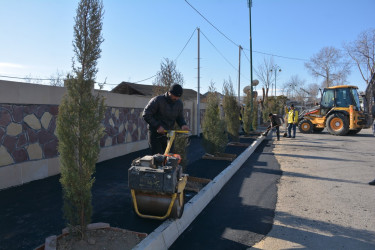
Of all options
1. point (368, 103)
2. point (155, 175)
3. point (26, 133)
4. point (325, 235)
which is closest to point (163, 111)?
point (155, 175)

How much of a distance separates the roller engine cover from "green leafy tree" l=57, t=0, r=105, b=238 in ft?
1.85

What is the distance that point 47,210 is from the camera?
4195 millimetres

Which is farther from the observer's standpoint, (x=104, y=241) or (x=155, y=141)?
(x=155, y=141)

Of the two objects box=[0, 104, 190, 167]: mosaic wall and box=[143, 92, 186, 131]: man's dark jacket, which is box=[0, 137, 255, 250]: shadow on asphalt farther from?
box=[143, 92, 186, 131]: man's dark jacket

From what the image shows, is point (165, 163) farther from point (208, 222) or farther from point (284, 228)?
point (284, 228)

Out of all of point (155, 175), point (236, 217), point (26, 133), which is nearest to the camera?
point (155, 175)

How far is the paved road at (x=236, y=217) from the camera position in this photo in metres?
3.65

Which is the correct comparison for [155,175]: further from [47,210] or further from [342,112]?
[342,112]

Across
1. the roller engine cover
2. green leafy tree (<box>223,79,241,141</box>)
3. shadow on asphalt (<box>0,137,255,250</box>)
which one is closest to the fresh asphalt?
shadow on asphalt (<box>0,137,255,250</box>)

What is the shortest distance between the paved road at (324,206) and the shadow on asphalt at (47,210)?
179 cm

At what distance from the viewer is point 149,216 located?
371cm

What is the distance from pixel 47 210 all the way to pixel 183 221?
202cm

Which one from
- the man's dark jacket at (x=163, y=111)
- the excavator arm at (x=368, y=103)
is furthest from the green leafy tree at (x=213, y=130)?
the excavator arm at (x=368, y=103)

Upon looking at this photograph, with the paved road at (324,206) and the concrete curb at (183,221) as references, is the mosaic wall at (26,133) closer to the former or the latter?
the concrete curb at (183,221)
